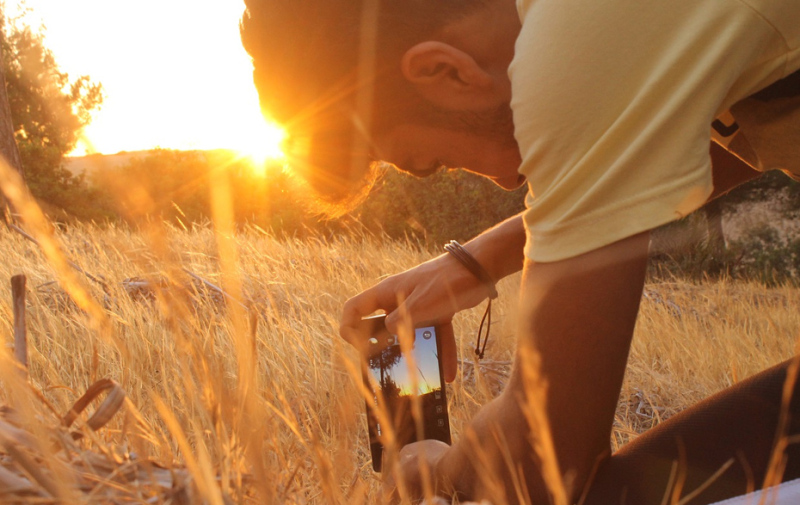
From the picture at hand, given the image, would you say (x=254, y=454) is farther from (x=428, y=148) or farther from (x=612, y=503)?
(x=428, y=148)

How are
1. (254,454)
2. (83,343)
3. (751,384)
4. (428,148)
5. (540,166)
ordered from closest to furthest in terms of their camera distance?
1. (254,454)
2. (540,166)
3. (751,384)
4. (428,148)
5. (83,343)

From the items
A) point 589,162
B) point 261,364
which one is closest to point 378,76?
point 589,162

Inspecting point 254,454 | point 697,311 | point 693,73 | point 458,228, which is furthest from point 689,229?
point 254,454

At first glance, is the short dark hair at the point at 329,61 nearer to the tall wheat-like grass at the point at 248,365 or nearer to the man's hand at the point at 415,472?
the tall wheat-like grass at the point at 248,365

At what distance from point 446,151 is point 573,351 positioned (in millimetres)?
812

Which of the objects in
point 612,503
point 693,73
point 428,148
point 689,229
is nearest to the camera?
point 693,73

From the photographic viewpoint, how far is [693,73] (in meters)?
0.98

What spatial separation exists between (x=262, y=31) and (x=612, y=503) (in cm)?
151

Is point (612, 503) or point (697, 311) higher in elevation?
point (697, 311)

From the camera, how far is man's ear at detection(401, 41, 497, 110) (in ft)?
4.65

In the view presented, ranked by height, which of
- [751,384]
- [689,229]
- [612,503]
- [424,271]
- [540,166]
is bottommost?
[612,503]

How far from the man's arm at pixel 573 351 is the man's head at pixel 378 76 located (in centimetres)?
58

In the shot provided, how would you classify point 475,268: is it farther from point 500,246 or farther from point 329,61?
point 329,61

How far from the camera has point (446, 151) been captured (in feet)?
5.59
